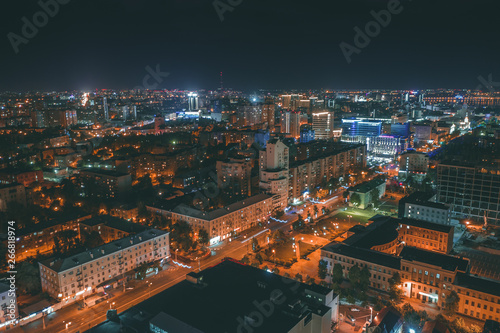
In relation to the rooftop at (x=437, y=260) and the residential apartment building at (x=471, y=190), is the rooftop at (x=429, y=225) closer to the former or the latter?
the rooftop at (x=437, y=260)

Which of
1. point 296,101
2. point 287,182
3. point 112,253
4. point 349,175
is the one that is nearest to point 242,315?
point 112,253

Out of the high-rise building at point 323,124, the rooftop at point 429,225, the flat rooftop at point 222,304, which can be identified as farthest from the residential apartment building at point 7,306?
the high-rise building at point 323,124

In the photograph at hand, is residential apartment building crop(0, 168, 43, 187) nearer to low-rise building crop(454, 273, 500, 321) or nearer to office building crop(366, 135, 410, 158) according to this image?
low-rise building crop(454, 273, 500, 321)

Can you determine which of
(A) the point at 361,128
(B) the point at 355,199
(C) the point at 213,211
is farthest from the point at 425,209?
(A) the point at 361,128

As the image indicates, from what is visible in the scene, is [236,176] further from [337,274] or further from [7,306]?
[7,306]

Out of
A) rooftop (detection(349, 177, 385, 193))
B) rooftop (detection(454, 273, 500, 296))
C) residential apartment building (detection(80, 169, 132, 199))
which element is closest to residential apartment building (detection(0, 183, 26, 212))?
residential apartment building (detection(80, 169, 132, 199))

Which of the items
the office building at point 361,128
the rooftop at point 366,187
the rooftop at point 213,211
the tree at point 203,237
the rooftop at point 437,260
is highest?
the office building at point 361,128
